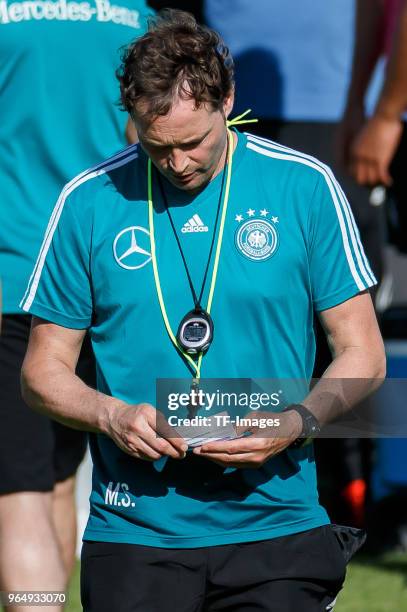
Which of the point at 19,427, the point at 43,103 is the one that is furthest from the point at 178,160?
the point at 19,427

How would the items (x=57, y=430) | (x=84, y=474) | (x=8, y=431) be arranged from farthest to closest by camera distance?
(x=84, y=474)
(x=57, y=430)
(x=8, y=431)

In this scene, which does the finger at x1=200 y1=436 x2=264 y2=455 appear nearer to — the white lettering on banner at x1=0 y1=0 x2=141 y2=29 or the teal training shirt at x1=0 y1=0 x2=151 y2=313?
the teal training shirt at x1=0 y1=0 x2=151 y2=313

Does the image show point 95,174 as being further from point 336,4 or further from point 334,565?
point 336,4

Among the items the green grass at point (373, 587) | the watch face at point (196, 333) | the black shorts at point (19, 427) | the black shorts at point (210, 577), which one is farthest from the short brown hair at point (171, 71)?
the green grass at point (373, 587)

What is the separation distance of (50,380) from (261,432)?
0.54 m

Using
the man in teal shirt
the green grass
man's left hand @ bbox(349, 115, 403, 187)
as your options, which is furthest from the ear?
the green grass

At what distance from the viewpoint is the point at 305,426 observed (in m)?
3.12

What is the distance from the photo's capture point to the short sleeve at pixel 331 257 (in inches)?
127

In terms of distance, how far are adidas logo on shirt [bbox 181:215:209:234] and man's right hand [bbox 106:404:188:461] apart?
0.45 m

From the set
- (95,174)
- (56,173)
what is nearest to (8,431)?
(56,173)

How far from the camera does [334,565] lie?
323 cm

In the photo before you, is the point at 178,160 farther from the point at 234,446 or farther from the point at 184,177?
the point at 234,446

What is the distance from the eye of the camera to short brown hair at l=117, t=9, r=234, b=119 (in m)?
3.16

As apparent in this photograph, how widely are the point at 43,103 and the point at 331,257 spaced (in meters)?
1.38
